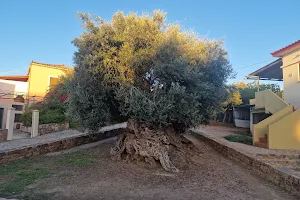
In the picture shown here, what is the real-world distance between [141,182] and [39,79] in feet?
70.3

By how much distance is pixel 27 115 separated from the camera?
18828mm

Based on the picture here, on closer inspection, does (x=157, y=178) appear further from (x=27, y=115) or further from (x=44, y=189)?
(x=27, y=115)

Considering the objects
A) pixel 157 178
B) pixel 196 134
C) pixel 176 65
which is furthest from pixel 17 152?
pixel 196 134

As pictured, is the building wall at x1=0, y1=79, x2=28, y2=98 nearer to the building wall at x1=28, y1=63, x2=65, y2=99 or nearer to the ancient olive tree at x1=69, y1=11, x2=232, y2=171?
the building wall at x1=28, y1=63, x2=65, y2=99

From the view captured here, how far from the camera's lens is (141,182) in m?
6.15

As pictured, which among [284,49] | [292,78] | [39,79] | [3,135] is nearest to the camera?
[292,78]

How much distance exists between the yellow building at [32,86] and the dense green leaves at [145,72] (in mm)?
15350

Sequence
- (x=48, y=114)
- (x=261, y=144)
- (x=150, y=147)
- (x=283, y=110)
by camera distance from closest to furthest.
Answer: (x=150, y=147) → (x=261, y=144) → (x=283, y=110) → (x=48, y=114)

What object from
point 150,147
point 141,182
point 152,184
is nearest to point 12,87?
point 150,147

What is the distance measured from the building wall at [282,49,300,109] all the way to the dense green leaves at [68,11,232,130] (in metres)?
6.80

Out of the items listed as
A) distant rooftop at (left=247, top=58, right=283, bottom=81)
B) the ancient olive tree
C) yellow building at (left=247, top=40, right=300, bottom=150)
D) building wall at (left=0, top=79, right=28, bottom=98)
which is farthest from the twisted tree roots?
building wall at (left=0, top=79, right=28, bottom=98)

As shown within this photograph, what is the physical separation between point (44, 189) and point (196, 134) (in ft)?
36.0

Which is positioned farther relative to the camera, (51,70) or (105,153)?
(51,70)

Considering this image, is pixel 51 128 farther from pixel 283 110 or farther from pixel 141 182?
pixel 283 110
